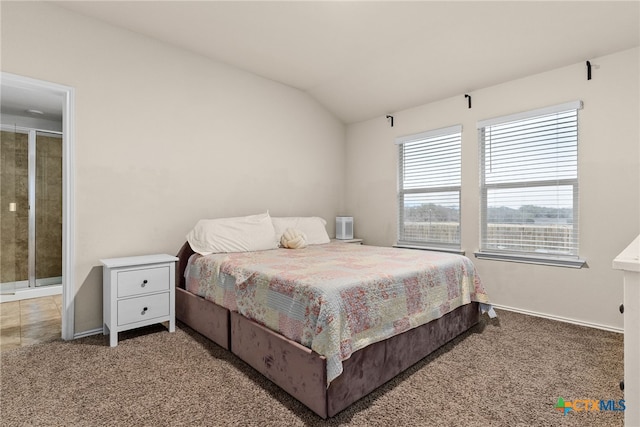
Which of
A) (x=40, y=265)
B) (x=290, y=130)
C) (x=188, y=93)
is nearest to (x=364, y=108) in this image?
(x=290, y=130)

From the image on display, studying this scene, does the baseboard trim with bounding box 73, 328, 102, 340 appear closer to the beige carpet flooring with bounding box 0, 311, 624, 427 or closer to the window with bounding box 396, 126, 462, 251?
the beige carpet flooring with bounding box 0, 311, 624, 427

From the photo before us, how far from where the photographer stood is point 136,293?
2572mm

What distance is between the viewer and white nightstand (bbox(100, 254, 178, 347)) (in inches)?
97.2

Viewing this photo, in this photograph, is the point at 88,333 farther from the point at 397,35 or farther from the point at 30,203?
the point at 397,35

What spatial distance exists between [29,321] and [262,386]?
2.68 metres

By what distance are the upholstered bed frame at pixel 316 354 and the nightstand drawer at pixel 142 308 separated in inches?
10.6

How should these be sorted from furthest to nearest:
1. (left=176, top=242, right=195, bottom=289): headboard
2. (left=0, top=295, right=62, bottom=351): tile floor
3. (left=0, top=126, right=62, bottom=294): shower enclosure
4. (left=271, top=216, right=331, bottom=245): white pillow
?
(left=0, top=126, right=62, bottom=294): shower enclosure
(left=271, top=216, right=331, bottom=245): white pillow
(left=176, top=242, right=195, bottom=289): headboard
(left=0, top=295, right=62, bottom=351): tile floor

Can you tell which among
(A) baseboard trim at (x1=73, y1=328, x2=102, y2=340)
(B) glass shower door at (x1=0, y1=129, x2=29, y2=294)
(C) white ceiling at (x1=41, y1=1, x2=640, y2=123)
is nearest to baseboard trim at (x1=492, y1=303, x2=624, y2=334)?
(C) white ceiling at (x1=41, y1=1, x2=640, y2=123)

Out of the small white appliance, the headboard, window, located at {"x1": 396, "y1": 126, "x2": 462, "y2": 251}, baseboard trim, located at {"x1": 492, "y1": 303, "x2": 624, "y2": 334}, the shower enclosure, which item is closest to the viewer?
baseboard trim, located at {"x1": 492, "y1": 303, "x2": 624, "y2": 334}

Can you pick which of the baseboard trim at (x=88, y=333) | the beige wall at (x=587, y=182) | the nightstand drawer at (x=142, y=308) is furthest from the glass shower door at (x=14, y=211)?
the beige wall at (x=587, y=182)

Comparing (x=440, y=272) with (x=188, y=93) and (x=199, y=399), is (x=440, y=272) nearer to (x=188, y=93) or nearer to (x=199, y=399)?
(x=199, y=399)

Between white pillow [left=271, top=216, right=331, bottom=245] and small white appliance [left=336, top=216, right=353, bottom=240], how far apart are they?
56cm

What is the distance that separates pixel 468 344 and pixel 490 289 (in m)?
1.24

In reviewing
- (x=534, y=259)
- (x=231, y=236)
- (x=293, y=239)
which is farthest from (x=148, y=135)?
(x=534, y=259)
